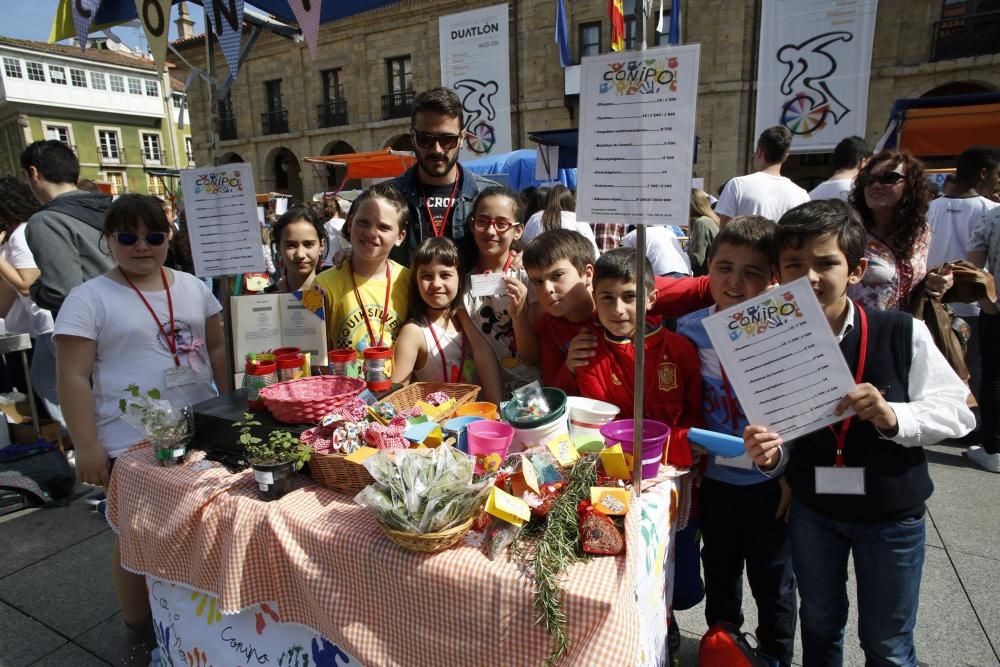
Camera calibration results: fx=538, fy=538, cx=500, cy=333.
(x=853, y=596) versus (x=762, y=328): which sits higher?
(x=762, y=328)

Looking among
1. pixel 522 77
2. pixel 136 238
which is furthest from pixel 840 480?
pixel 522 77

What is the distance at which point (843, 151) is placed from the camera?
165 inches

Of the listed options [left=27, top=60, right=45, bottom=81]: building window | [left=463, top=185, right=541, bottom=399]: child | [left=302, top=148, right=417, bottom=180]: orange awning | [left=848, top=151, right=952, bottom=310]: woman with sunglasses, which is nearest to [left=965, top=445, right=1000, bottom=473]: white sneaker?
[left=848, top=151, right=952, bottom=310]: woman with sunglasses

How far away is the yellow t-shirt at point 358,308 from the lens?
2.48 m

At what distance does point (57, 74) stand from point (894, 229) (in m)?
53.9

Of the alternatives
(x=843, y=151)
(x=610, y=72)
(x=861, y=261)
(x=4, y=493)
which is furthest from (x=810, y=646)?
(x=4, y=493)

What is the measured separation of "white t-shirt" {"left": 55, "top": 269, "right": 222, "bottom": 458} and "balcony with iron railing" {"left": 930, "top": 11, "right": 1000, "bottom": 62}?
19.3 m

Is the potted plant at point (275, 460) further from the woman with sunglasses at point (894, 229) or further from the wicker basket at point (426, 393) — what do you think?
the woman with sunglasses at point (894, 229)

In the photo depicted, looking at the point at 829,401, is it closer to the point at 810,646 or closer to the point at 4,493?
the point at 810,646

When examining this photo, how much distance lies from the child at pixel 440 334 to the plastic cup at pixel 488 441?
63cm

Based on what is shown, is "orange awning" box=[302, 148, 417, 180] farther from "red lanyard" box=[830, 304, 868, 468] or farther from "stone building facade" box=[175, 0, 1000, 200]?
"red lanyard" box=[830, 304, 868, 468]

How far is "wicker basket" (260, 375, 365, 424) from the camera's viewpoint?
6.15ft

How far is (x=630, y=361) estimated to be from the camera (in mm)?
2000

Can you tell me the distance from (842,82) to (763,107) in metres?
1.54
